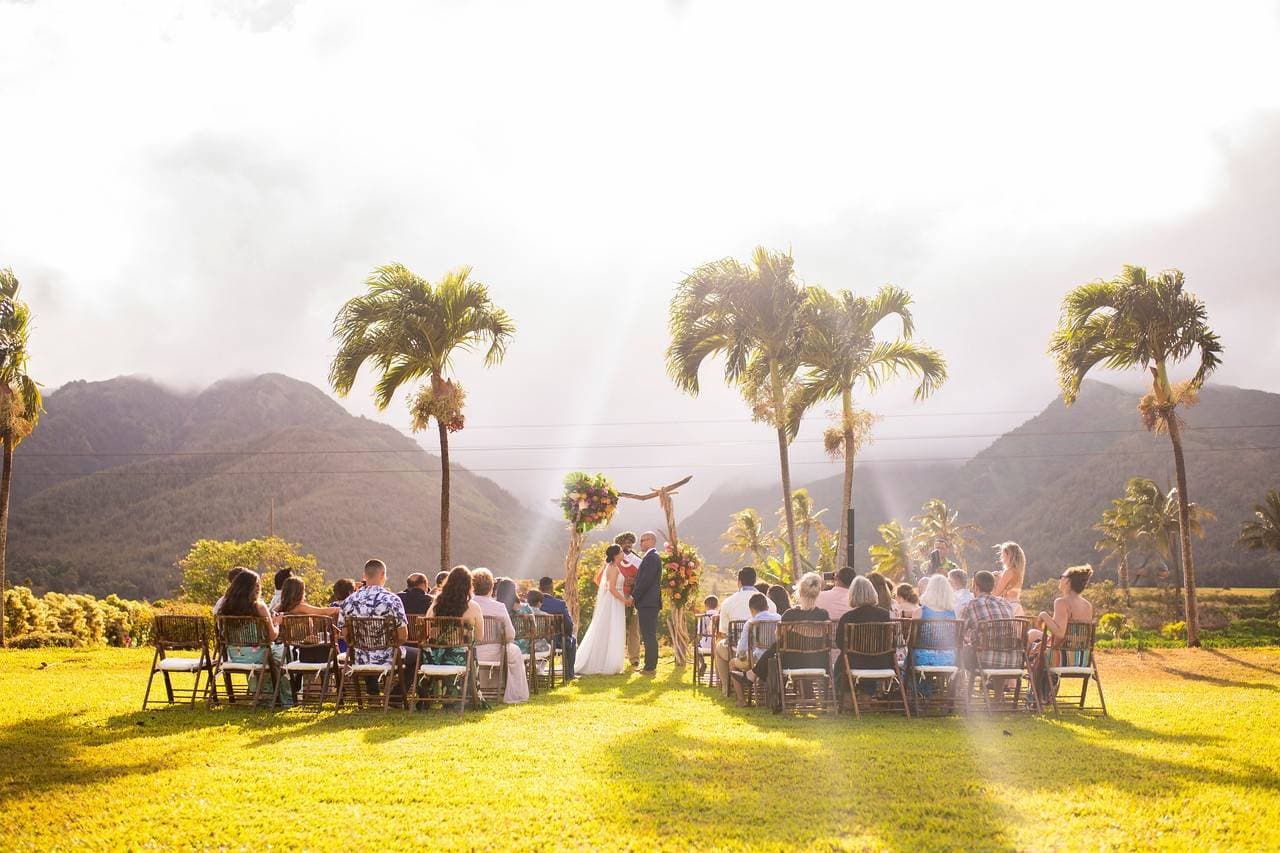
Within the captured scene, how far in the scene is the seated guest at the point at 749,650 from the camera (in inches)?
432

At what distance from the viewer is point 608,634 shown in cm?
1688

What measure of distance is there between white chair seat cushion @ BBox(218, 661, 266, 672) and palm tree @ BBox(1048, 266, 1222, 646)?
18844 mm

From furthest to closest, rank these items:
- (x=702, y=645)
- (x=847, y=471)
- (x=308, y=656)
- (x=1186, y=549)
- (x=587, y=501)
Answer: (x=1186, y=549) < (x=847, y=471) < (x=587, y=501) < (x=702, y=645) < (x=308, y=656)

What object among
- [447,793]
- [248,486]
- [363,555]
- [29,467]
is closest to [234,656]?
[447,793]

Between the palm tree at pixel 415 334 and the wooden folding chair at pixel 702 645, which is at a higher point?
the palm tree at pixel 415 334

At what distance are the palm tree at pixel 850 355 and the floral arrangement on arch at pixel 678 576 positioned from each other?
4.80 m

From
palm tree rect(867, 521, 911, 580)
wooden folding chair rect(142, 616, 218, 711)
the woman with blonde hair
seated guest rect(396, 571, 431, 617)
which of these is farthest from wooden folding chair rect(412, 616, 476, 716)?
palm tree rect(867, 521, 911, 580)

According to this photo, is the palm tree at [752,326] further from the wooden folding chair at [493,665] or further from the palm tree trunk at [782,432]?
the wooden folding chair at [493,665]

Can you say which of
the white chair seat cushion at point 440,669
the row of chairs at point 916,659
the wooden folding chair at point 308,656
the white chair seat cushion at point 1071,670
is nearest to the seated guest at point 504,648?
the white chair seat cushion at point 440,669

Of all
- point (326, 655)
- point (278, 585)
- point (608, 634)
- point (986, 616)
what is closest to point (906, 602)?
point (986, 616)

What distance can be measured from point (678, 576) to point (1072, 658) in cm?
800

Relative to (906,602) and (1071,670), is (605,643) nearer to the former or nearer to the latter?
(906,602)

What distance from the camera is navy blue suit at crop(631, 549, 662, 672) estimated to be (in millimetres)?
16484

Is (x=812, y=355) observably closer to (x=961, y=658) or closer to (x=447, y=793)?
(x=961, y=658)
